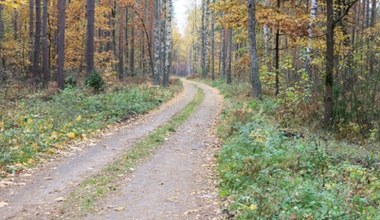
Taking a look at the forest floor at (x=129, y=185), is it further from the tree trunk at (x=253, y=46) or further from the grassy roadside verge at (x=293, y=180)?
the tree trunk at (x=253, y=46)

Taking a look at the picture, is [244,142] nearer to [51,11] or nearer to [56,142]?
[56,142]

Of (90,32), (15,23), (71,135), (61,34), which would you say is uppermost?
(15,23)

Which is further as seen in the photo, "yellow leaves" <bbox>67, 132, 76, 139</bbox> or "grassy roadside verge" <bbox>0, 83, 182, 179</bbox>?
"yellow leaves" <bbox>67, 132, 76, 139</bbox>

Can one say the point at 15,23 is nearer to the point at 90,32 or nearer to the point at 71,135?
the point at 90,32

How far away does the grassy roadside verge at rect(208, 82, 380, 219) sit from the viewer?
570 centimetres

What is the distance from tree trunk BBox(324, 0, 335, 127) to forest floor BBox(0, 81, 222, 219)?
3.71 m

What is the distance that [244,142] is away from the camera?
1014 cm

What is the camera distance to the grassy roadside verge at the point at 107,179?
266 inches

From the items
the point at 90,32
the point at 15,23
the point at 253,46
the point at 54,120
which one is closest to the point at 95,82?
the point at 90,32

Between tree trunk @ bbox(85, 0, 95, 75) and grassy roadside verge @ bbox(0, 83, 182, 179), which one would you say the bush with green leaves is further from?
tree trunk @ bbox(85, 0, 95, 75)

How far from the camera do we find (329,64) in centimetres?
1230

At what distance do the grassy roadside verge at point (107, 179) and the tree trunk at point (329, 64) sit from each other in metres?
5.18

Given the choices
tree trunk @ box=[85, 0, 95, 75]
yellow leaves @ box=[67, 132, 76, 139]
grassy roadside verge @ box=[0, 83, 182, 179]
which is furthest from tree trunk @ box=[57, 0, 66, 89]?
yellow leaves @ box=[67, 132, 76, 139]

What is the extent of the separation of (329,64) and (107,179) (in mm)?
7714
